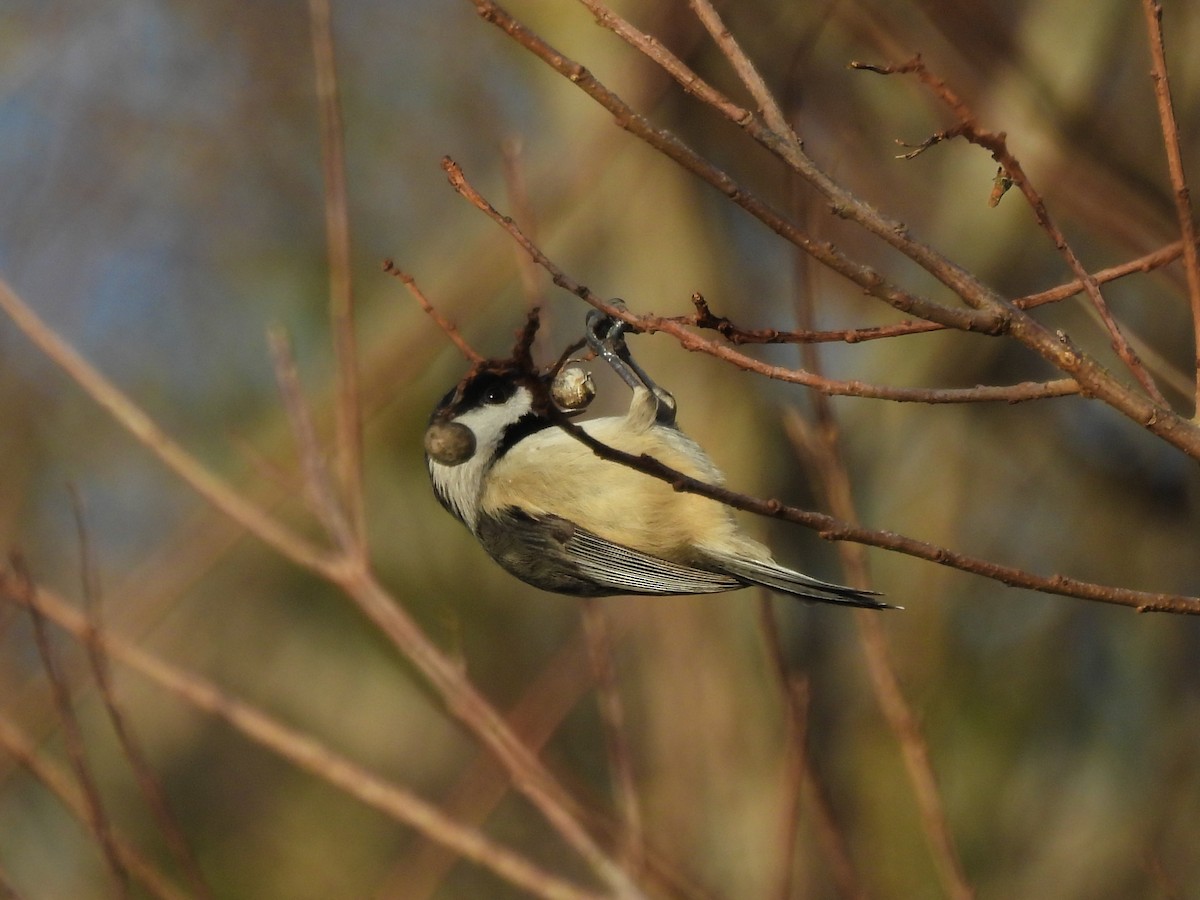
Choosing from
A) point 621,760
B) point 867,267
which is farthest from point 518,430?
point 867,267

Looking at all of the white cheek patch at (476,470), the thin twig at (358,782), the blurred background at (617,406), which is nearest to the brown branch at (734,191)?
the thin twig at (358,782)

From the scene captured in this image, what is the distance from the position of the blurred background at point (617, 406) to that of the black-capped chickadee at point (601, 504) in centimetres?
132

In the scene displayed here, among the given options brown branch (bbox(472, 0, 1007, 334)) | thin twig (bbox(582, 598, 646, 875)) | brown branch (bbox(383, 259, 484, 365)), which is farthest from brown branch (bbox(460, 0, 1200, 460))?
thin twig (bbox(582, 598, 646, 875))

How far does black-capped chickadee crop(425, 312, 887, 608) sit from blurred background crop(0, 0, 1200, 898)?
1.32m

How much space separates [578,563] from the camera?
2.66 m

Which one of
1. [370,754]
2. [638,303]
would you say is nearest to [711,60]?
[638,303]

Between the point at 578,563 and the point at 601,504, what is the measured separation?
0.15m

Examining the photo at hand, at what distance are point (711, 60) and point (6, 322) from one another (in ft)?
9.66

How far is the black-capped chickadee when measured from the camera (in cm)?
255

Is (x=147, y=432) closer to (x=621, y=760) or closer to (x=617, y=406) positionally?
(x=621, y=760)

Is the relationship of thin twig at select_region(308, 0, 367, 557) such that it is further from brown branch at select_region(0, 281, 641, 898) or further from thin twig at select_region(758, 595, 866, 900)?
thin twig at select_region(758, 595, 866, 900)

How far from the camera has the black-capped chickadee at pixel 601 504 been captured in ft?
8.37

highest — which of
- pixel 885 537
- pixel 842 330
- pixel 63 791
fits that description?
pixel 842 330

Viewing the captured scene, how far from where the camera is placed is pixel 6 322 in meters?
4.86
